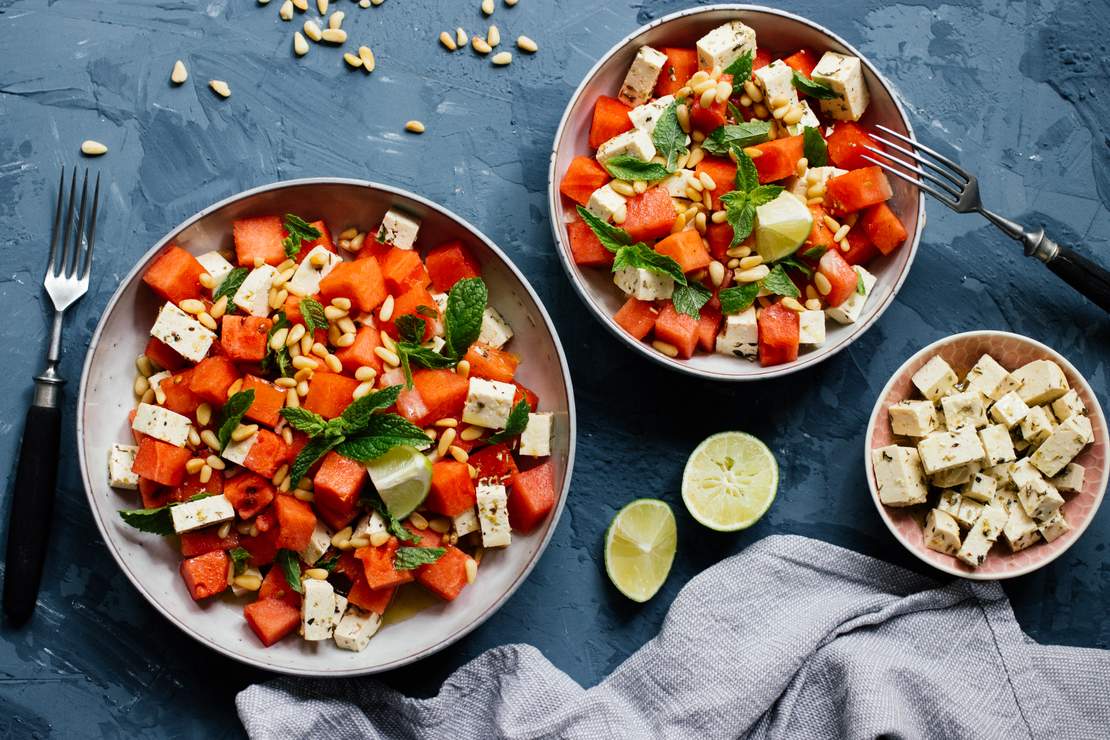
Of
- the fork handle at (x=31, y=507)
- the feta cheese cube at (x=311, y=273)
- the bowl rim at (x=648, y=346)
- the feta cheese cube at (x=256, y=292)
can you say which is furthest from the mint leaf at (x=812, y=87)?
the fork handle at (x=31, y=507)

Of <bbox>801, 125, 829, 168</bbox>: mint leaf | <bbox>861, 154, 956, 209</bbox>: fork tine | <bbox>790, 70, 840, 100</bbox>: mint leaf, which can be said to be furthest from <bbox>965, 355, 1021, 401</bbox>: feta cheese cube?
<bbox>790, 70, 840, 100</bbox>: mint leaf

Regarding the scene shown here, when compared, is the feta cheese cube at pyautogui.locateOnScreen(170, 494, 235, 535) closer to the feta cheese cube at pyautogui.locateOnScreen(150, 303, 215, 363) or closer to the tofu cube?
the feta cheese cube at pyautogui.locateOnScreen(150, 303, 215, 363)

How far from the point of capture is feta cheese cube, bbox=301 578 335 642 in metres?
2.35

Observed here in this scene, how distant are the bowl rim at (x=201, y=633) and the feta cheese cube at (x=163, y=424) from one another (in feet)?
0.50

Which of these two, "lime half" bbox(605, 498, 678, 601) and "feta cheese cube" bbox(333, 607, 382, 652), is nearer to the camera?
"feta cheese cube" bbox(333, 607, 382, 652)

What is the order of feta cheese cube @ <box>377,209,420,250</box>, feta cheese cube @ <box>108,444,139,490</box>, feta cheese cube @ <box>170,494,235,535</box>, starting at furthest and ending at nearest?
feta cheese cube @ <box>377,209,420,250</box>, feta cheese cube @ <box>108,444,139,490</box>, feta cheese cube @ <box>170,494,235,535</box>

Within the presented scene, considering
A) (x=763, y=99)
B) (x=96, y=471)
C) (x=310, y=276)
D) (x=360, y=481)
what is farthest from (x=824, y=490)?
(x=96, y=471)

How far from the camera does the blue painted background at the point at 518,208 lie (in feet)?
8.45

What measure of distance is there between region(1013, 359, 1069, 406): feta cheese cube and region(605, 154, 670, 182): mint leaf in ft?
3.62

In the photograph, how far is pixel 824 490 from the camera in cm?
273

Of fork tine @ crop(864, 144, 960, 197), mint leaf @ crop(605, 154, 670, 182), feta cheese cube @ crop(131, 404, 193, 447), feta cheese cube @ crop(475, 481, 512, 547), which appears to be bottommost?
feta cheese cube @ crop(475, 481, 512, 547)

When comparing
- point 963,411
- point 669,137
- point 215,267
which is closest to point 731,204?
point 669,137

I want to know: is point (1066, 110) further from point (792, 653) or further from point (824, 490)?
point (792, 653)

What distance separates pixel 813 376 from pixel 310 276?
4.67 ft
